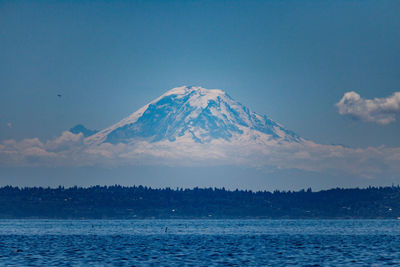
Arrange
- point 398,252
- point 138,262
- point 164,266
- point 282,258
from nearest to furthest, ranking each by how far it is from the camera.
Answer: point 164,266 < point 138,262 < point 282,258 < point 398,252

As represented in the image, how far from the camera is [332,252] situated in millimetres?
105562

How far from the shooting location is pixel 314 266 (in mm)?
80812

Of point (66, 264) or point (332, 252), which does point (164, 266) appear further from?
point (332, 252)

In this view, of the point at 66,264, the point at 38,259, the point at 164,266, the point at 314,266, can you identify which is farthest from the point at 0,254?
the point at 314,266

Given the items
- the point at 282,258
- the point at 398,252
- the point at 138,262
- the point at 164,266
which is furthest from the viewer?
the point at 398,252

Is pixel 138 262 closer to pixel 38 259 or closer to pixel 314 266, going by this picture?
pixel 38 259

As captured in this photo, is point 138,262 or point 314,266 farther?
point 138,262

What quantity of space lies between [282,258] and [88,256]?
2960 centimetres

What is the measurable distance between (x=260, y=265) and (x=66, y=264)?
25.3 metres

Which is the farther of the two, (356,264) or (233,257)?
(233,257)

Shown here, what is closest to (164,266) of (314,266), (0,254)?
(314,266)

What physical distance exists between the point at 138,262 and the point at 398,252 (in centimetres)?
4504

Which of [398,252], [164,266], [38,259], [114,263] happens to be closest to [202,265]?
[164,266]

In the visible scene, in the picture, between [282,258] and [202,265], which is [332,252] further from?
[202,265]
